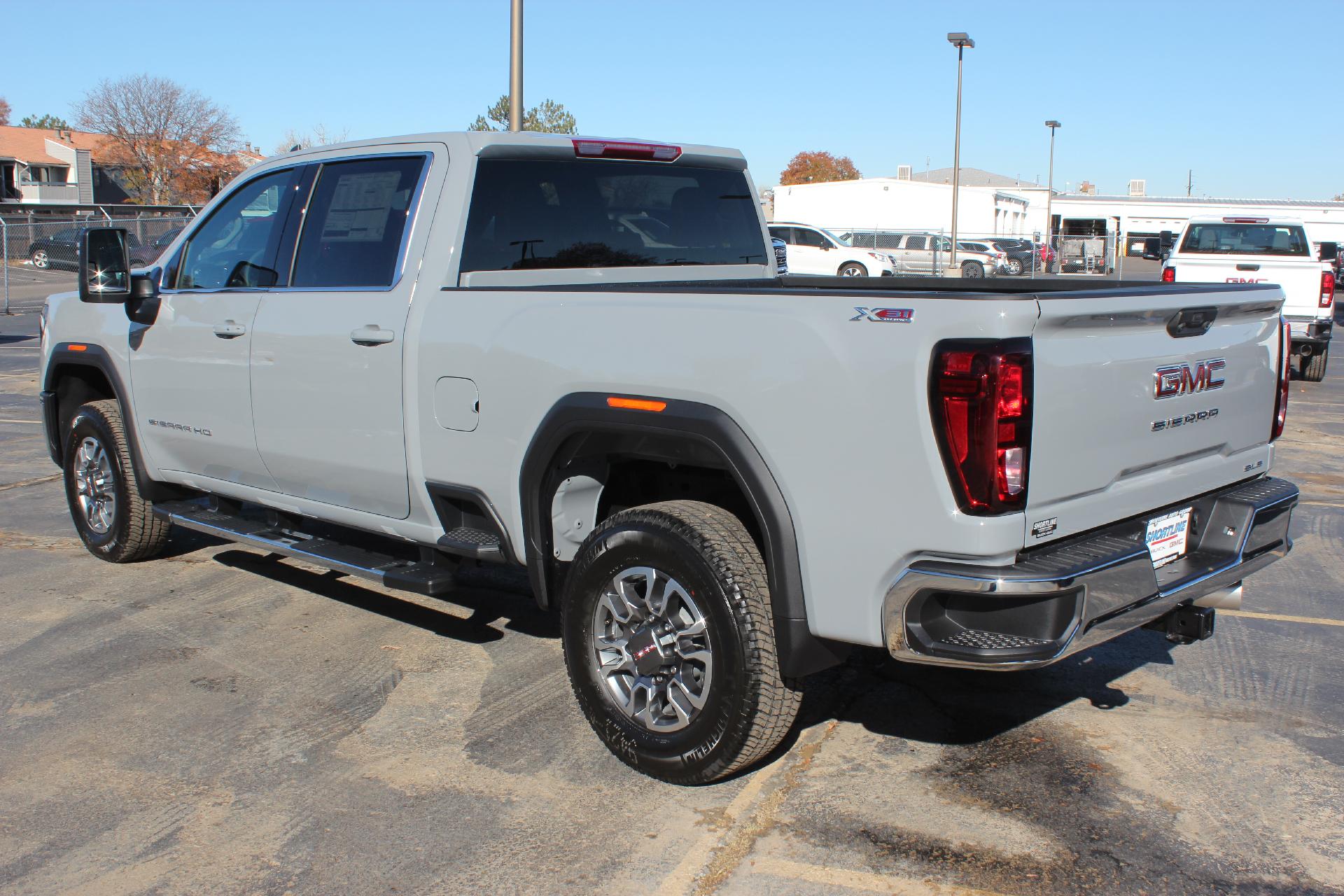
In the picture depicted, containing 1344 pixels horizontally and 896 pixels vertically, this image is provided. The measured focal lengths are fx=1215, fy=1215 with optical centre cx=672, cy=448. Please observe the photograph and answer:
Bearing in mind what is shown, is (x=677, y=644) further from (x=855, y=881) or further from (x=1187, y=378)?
(x=1187, y=378)

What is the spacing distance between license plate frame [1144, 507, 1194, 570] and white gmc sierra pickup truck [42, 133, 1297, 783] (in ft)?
0.05

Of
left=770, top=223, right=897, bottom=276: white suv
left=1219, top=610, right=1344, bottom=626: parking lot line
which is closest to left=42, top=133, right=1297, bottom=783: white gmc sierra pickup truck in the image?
left=1219, top=610, right=1344, bottom=626: parking lot line

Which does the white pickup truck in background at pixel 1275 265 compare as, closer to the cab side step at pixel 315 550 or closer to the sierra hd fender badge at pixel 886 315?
the cab side step at pixel 315 550

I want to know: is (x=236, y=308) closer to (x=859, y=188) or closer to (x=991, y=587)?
(x=991, y=587)

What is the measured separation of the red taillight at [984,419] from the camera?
121 inches

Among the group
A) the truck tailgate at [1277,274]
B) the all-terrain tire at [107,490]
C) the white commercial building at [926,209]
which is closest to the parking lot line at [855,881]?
the all-terrain tire at [107,490]

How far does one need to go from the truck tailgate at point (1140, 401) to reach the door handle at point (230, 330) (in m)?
3.54

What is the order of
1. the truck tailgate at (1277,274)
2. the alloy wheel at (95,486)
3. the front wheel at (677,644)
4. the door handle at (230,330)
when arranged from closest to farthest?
the front wheel at (677,644)
the door handle at (230,330)
the alloy wheel at (95,486)
the truck tailgate at (1277,274)

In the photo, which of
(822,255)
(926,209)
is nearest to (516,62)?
(822,255)

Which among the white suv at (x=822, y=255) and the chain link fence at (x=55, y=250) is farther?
the white suv at (x=822, y=255)

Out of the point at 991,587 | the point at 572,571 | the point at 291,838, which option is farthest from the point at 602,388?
the point at 291,838

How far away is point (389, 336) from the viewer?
457cm

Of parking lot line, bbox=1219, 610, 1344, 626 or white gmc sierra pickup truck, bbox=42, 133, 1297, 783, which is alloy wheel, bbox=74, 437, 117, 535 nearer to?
white gmc sierra pickup truck, bbox=42, 133, 1297, 783

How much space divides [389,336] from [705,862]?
89.8 inches
